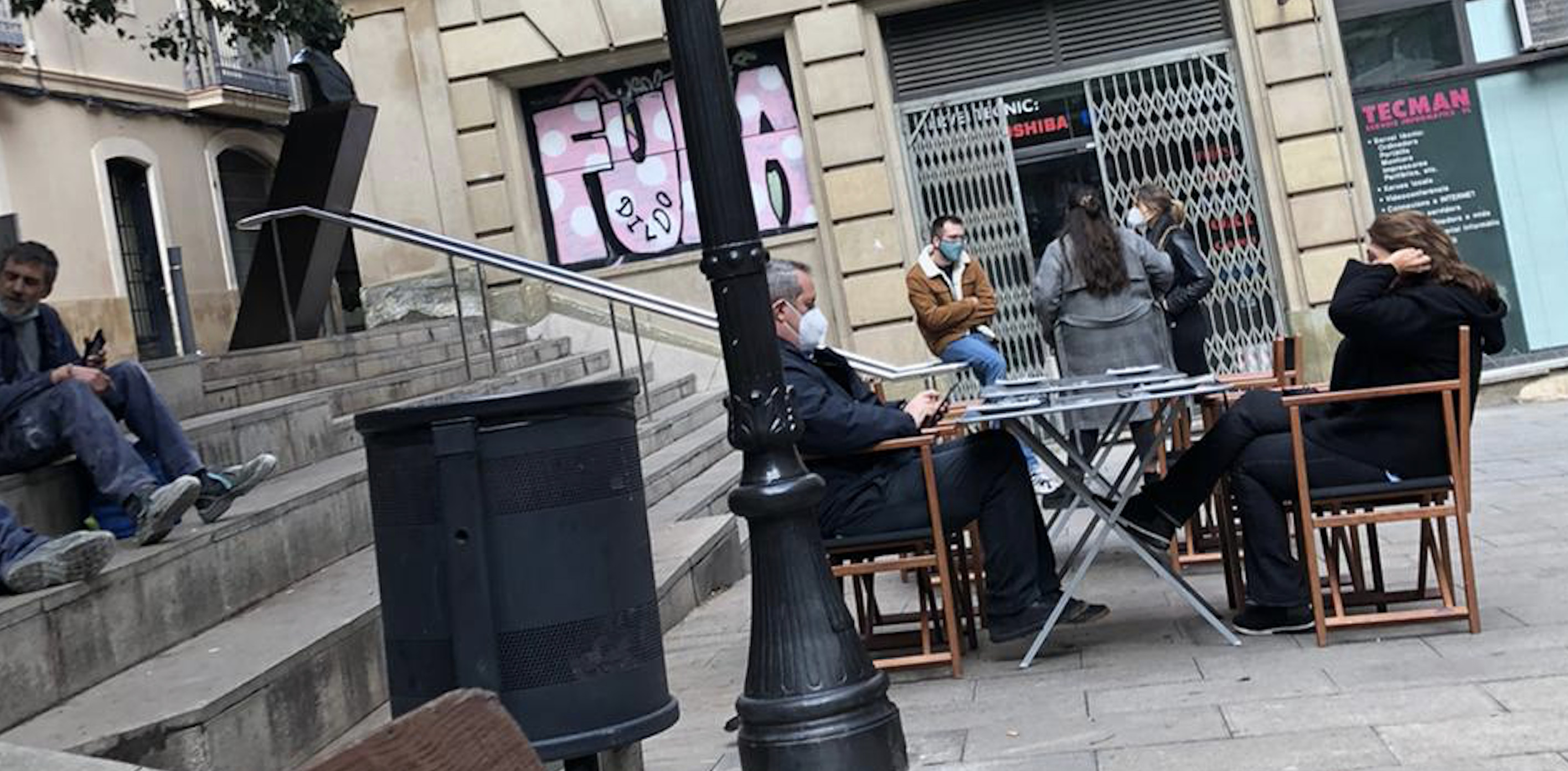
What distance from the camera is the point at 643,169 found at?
15.1 metres

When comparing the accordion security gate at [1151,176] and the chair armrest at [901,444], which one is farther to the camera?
the accordion security gate at [1151,176]

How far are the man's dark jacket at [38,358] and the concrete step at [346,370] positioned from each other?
2.39 metres

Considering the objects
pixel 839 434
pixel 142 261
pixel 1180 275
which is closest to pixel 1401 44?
pixel 1180 275

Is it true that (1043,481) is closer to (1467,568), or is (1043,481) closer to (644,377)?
(644,377)

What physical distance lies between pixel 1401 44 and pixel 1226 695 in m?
10.5

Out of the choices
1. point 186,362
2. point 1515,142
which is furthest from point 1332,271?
point 186,362

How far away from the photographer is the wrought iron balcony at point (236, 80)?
23.6m

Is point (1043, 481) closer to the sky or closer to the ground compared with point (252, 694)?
closer to the ground

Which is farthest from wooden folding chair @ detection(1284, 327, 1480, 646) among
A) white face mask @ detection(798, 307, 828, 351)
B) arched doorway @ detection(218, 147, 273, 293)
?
arched doorway @ detection(218, 147, 273, 293)

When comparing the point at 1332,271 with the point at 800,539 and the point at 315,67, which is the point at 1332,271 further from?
the point at 800,539

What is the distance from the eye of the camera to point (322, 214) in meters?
11.3

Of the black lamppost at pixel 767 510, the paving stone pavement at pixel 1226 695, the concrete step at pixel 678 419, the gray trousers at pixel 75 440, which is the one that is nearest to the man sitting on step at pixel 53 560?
the gray trousers at pixel 75 440

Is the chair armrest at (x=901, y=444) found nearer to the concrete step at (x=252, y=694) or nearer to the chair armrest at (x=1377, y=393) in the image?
the chair armrest at (x=1377, y=393)

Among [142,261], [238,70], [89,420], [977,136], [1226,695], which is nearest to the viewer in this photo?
[1226,695]
